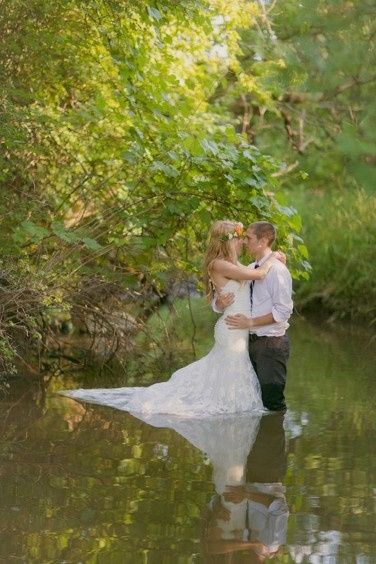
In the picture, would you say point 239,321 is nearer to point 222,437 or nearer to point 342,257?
point 222,437

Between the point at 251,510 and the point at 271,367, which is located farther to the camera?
the point at 271,367

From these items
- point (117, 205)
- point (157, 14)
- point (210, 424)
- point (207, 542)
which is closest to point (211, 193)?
point (117, 205)

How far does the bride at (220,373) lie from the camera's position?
1014cm

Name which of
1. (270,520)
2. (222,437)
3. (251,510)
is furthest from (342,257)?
(270,520)

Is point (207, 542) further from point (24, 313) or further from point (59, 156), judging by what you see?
point (59, 156)

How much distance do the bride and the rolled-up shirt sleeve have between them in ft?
0.31

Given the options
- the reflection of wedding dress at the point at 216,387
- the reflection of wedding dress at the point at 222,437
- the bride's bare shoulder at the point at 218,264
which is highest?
the bride's bare shoulder at the point at 218,264

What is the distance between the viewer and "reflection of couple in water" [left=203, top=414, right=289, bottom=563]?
5805mm

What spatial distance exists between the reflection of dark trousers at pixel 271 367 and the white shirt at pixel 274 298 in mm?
90

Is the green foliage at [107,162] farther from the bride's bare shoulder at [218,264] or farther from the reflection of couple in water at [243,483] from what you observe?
the reflection of couple in water at [243,483]

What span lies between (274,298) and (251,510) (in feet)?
12.2

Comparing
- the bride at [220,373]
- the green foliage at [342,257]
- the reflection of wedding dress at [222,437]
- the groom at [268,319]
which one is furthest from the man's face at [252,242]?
the green foliage at [342,257]

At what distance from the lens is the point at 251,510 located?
6.61 metres

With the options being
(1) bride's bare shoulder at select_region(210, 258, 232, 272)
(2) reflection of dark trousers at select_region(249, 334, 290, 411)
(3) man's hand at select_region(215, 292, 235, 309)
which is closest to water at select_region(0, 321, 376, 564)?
(2) reflection of dark trousers at select_region(249, 334, 290, 411)
